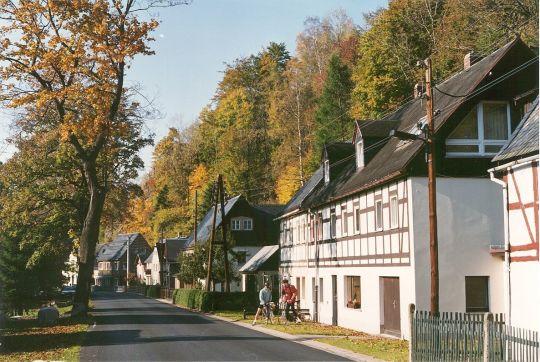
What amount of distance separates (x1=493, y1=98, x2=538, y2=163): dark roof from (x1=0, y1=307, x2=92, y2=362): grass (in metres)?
12.4

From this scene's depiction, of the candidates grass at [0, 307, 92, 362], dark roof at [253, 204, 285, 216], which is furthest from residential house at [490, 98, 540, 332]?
dark roof at [253, 204, 285, 216]

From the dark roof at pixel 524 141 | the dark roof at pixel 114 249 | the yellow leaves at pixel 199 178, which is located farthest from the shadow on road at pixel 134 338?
the dark roof at pixel 114 249

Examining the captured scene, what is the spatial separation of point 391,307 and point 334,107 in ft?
134

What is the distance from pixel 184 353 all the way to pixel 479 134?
12.5m

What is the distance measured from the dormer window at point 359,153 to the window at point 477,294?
29.4ft

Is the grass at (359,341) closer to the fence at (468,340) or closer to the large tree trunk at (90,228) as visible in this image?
the fence at (468,340)

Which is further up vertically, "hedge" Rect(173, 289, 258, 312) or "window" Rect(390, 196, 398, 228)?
"window" Rect(390, 196, 398, 228)

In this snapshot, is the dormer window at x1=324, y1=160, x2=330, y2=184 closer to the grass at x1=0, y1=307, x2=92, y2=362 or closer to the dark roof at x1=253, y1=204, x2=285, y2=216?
the grass at x1=0, y1=307, x2=92, y2=362

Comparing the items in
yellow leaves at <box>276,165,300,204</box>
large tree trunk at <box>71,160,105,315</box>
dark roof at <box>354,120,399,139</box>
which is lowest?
large tree trunk at <box>71,160,105,315</box>

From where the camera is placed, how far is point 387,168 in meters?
25.5

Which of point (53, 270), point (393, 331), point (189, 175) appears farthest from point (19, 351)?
point (189, 175)

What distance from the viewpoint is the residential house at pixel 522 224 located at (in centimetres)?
1727

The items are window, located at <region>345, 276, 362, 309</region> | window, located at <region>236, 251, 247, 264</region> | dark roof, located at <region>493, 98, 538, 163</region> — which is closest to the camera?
dark roof, located at <region>493, 98, 538, 163</region>

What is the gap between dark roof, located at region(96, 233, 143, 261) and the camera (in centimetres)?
13138
